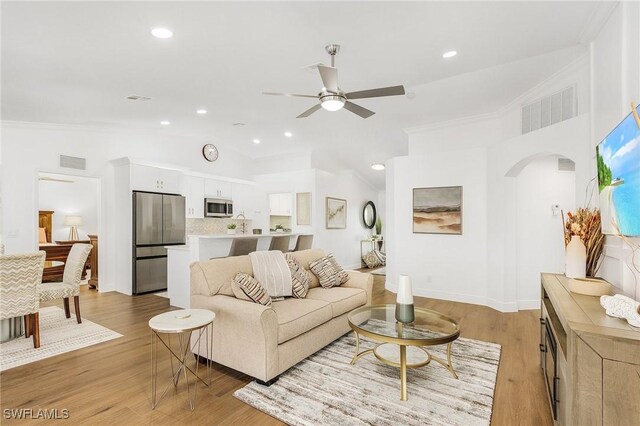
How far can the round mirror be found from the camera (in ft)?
30.3

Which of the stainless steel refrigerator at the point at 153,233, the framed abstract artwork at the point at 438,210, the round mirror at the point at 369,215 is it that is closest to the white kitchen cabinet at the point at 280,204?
the round mirror at the point at 369,215

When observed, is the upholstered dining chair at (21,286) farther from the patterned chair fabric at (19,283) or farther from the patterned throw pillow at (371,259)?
the patterned throw pillow at (371,259)

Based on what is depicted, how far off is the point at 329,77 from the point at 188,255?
3.13m

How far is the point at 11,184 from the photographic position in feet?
15.5

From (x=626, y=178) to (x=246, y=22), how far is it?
2.90 m

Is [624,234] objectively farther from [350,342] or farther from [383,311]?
[350,342]

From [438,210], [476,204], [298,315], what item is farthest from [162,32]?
[476,204]

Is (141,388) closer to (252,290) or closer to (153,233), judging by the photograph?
(252,290)

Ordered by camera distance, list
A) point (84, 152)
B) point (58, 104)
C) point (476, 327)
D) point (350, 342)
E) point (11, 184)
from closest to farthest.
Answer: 1. point (350, 342)
2. point (476, 327)
3. point (58, 104)
4. point (11, 184)
5. point (84, 152)

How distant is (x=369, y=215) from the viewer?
9.52 meters

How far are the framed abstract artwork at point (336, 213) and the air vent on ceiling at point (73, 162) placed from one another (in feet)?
15.5

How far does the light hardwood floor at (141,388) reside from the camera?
2109mm

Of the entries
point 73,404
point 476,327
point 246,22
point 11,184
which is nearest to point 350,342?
point 476,327

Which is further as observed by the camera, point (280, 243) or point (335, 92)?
point (280, 243)
